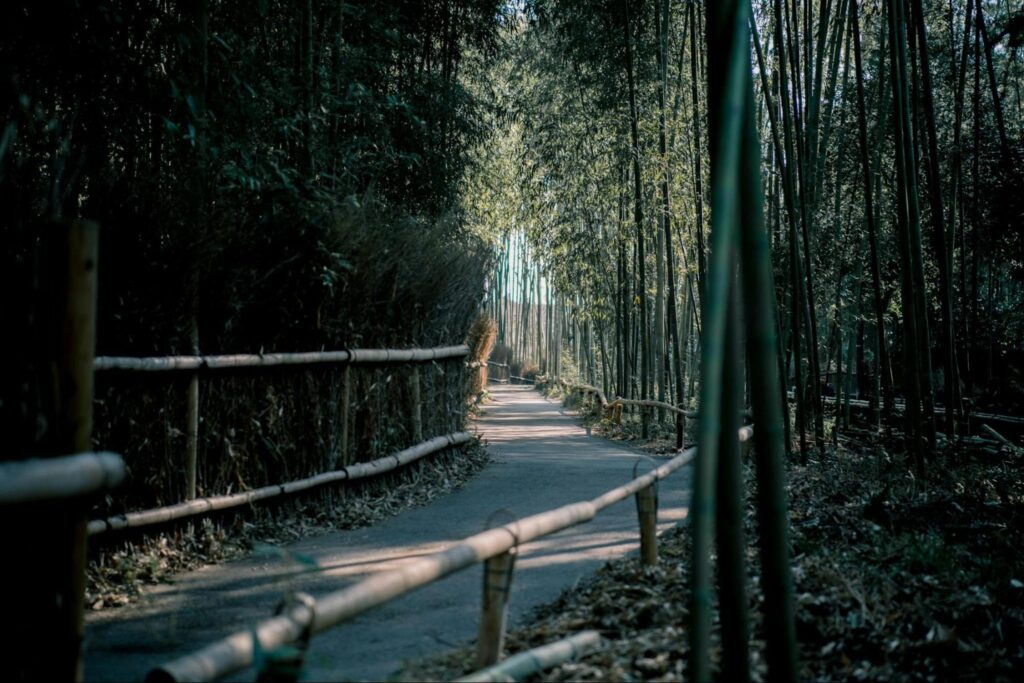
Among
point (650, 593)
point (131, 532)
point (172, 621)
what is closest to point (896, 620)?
point (650, 593)

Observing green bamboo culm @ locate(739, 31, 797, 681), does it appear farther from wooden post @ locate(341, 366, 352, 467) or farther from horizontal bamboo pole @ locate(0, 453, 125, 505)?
wooden post @ locate(341, 366, 352, 467)

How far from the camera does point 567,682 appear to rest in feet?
9.36

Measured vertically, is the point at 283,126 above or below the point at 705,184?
below

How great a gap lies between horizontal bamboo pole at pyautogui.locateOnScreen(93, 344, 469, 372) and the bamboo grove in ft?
10.7

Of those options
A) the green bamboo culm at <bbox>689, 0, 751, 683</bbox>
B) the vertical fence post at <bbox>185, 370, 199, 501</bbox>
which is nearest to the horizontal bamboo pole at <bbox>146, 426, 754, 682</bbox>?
the green bamboo culm at <bbox>689, 0, 751, 683</bbox>

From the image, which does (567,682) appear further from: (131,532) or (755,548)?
(131,532)

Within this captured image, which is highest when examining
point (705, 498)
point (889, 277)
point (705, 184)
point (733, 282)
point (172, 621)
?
point (705, 184)

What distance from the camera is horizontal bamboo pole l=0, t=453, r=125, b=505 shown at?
1.83 meters

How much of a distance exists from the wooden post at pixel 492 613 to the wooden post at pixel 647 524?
4.56 feet

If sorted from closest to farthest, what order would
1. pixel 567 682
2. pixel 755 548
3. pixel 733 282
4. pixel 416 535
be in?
pixel 733 282 < pixel 567 682 < pixel 755 548 < pixel 416 535

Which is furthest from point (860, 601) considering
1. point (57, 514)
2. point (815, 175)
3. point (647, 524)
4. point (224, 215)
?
point (815, 175)

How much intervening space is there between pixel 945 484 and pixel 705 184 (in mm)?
6297

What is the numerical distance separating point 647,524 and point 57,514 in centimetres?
287

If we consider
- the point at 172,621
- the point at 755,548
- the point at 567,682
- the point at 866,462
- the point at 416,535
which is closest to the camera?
the point at 567,682
